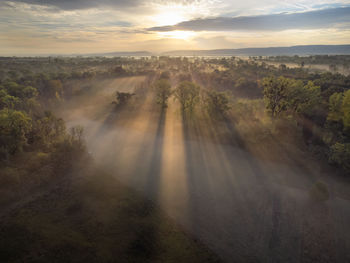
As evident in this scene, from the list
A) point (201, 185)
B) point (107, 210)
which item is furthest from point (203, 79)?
point (107, 210)

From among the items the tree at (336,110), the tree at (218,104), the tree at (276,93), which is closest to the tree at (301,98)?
the tree at (276,93)

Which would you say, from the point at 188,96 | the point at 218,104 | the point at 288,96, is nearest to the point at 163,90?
the point at 188,96

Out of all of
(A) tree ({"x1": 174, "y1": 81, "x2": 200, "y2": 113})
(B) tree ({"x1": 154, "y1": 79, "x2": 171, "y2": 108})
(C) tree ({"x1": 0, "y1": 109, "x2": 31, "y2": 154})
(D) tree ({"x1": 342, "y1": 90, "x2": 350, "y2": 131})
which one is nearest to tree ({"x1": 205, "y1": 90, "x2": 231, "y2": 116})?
(A) tree ({"x1": 174, "y1": 81, "x2": 200, "y2": 113})

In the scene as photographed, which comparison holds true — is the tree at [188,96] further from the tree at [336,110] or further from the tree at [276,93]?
the tree at [336,110]

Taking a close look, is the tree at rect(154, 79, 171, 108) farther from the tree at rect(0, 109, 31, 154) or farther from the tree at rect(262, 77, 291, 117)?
the tree at rect(0, 109, 31, 154)

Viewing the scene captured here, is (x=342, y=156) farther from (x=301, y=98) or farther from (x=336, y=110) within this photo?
(x=301, y=98)

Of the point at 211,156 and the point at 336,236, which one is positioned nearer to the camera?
the point at 336,236

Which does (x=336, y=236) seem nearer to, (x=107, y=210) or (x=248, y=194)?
(x=248, y=194)
